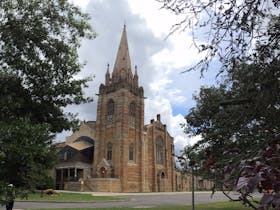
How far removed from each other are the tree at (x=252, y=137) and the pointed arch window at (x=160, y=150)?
62.5 meters

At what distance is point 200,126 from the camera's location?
19500 millimetres

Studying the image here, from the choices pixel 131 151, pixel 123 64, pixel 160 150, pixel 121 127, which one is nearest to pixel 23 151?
pixel 121 127

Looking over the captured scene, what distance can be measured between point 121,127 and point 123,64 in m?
12.6

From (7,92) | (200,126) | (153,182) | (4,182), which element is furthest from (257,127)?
(153,182)

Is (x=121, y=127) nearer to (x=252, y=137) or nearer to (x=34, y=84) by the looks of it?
(x=34, y=84)

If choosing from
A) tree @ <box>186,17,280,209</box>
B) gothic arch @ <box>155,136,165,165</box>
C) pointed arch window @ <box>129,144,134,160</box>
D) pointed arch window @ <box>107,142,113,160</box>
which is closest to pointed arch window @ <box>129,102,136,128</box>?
pointed arch window @ <box>129,144,134,160</box>

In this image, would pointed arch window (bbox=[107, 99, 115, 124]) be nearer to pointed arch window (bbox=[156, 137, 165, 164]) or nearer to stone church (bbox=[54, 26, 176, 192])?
stone church (bbox=[54, 26, 176, 192])

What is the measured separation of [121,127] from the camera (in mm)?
58188

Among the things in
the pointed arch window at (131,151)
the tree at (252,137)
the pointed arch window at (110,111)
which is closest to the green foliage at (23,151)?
the tree at (252,137)

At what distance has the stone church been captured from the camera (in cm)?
5669

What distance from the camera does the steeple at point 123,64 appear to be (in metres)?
62.9

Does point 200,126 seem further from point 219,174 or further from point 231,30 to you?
point 219,174

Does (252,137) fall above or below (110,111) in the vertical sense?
below

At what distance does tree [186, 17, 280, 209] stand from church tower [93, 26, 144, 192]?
174ft
